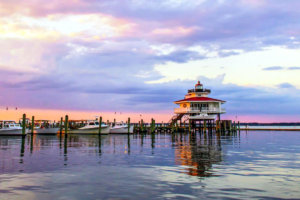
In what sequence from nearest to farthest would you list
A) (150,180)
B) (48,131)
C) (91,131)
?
(150,180) → (91,131) → (48,131)

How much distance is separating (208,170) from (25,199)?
9614 mm

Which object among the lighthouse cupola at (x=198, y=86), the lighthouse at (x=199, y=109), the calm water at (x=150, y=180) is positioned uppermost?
the lighthouse cupola at (x=198, y=86)

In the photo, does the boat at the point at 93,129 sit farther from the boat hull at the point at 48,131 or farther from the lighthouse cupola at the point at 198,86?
the lighthouse cupola at the point at 198,86

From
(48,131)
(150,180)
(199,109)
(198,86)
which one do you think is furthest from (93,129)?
(150,180)

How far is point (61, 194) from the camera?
37.5ft

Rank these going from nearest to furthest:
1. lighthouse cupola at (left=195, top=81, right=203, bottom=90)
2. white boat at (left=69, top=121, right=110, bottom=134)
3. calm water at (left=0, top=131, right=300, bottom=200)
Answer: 1. calm water at (left=0, top=131, right=300, bottom=200)
2. white boat at (left=69, top=121, right=110, bottom=134)
3. lighthouse cupola at (left=195, top=81, right=203, bottom=90)

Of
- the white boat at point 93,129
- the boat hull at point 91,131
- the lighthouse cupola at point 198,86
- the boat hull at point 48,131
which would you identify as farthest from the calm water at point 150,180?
the boat hull at point 48,131

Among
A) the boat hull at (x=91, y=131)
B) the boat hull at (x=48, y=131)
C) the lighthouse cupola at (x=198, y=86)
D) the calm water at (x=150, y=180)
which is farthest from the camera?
the boat hull at (x=48, y=131)

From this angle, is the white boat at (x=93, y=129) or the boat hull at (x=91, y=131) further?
the boat hull at (x=91, y=131)

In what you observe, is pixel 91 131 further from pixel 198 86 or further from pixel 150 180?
pixel 150 180

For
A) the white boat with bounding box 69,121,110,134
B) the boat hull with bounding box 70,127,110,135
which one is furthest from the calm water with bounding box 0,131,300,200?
the boat hull with bounding box 70,127,110,135

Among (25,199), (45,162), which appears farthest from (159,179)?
(45,162)

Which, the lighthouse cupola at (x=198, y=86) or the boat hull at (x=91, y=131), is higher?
the lighthouse cupola at (x=198, y=86)

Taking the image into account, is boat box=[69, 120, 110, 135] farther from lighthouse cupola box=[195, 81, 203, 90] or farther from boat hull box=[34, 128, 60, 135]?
lighthouse cupola box=[195, 81, 203, 90]
